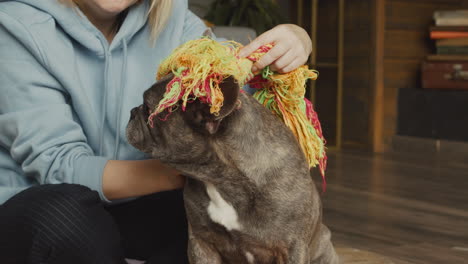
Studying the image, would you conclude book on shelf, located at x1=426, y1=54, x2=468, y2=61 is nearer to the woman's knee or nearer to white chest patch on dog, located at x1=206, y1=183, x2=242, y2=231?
white chest patch on dog, located at x1=206, y1=183, x2=242, y2=231

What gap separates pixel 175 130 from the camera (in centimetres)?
130

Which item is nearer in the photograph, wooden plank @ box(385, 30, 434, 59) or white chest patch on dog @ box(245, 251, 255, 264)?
white chest patch on dog @ box(245, 251, 255, 264)

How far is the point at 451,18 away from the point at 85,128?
10.5 feet

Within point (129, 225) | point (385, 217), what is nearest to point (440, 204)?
point (385, 217)

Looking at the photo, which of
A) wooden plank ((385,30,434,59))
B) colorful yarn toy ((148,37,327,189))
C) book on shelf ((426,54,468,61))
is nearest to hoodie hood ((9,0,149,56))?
colorful yarn toy ((148,37,327,189))

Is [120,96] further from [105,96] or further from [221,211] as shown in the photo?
[221,211]

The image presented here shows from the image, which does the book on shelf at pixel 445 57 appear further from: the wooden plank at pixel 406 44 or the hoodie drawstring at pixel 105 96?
the hoodie drawstring at pixel 105 96

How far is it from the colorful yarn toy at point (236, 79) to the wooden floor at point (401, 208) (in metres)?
0.69

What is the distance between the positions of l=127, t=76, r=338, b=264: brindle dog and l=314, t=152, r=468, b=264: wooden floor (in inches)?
29.4

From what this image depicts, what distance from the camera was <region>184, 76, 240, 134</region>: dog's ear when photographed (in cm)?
117

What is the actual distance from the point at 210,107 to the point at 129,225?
21.9 inches

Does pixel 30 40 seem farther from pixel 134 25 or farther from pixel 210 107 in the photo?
pixel 210 107

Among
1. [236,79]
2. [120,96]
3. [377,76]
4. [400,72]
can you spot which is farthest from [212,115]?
[400,72]

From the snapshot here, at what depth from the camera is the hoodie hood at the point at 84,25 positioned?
5.01 ft
